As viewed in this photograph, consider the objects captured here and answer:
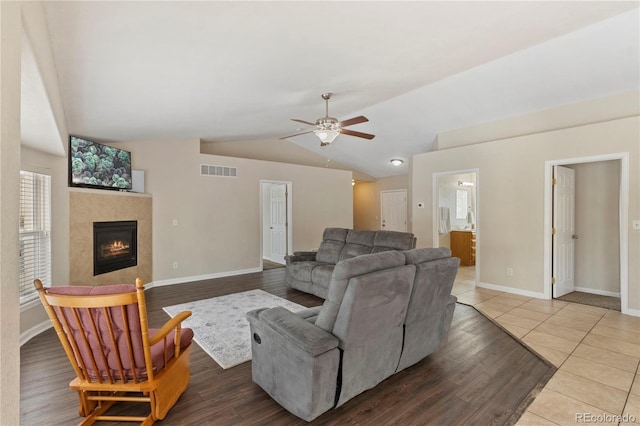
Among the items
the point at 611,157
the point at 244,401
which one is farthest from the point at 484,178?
the point at 244,401

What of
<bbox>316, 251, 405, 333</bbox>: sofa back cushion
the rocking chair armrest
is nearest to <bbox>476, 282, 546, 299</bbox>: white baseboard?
<bbox>316, 251, 405, 333</bbox>: sofa back cushion

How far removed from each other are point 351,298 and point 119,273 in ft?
14.5

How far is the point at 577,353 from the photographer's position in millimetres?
2803

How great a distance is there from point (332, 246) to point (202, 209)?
273 centimetres

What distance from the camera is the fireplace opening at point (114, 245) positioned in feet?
14.2

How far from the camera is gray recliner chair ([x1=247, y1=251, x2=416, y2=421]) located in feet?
6.02

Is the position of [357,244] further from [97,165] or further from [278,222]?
[97,165]

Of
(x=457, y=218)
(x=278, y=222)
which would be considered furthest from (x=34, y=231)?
(x=457, y=218)

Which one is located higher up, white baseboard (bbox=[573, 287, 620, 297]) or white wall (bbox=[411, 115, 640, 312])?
white wall (bbox=[411, 115, 640, 312])

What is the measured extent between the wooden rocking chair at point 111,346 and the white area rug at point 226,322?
778mm

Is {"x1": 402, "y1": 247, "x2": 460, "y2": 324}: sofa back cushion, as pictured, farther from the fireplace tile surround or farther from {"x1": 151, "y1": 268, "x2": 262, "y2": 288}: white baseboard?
{"x1": 151, "y1": 268, "x2": 262, "y2": 288}: white baseboard

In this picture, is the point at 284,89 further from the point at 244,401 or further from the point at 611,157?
the point at 611,157

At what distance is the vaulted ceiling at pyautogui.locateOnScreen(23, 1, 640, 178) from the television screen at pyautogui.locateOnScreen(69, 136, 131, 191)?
0.23 m

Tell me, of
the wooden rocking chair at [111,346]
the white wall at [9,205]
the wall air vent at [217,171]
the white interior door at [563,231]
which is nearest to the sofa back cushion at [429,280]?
the wooden rocking chair at [111,346]
